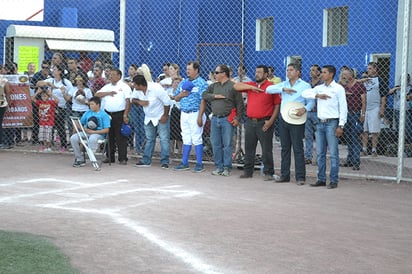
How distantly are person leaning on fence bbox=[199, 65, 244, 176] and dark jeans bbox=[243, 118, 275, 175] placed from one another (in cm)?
30

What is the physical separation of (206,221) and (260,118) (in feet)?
15.2

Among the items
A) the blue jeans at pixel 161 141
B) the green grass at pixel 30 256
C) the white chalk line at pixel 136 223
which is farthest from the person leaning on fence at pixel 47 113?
the green grass at pixel 30 256

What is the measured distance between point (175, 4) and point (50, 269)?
23.4 metres

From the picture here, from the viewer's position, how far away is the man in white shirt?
1505 centimetres

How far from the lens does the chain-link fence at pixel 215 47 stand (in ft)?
55.2

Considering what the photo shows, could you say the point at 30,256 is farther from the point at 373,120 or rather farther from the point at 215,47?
the point at 215,47

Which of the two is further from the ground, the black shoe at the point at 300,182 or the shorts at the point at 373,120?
the shorts at the point at 373,120

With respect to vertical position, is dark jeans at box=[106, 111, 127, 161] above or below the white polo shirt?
below

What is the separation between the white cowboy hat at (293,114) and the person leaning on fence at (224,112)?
3.41ft

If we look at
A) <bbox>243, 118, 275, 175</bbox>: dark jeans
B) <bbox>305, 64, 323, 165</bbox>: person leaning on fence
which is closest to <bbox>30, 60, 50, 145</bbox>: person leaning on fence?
<bbox>305, 64, 323, 165</bbox>: person leaning on fence

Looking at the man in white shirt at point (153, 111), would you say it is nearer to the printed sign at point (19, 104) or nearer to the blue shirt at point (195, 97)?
the blue shirt at point (195, 97)

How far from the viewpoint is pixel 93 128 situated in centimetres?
1509

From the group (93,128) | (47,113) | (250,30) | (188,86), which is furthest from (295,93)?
(250,30)

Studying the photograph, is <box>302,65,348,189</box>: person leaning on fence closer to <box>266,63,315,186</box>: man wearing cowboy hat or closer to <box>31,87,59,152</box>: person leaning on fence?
<box>266,63,315,186</box>: man wearing cowboy hat
